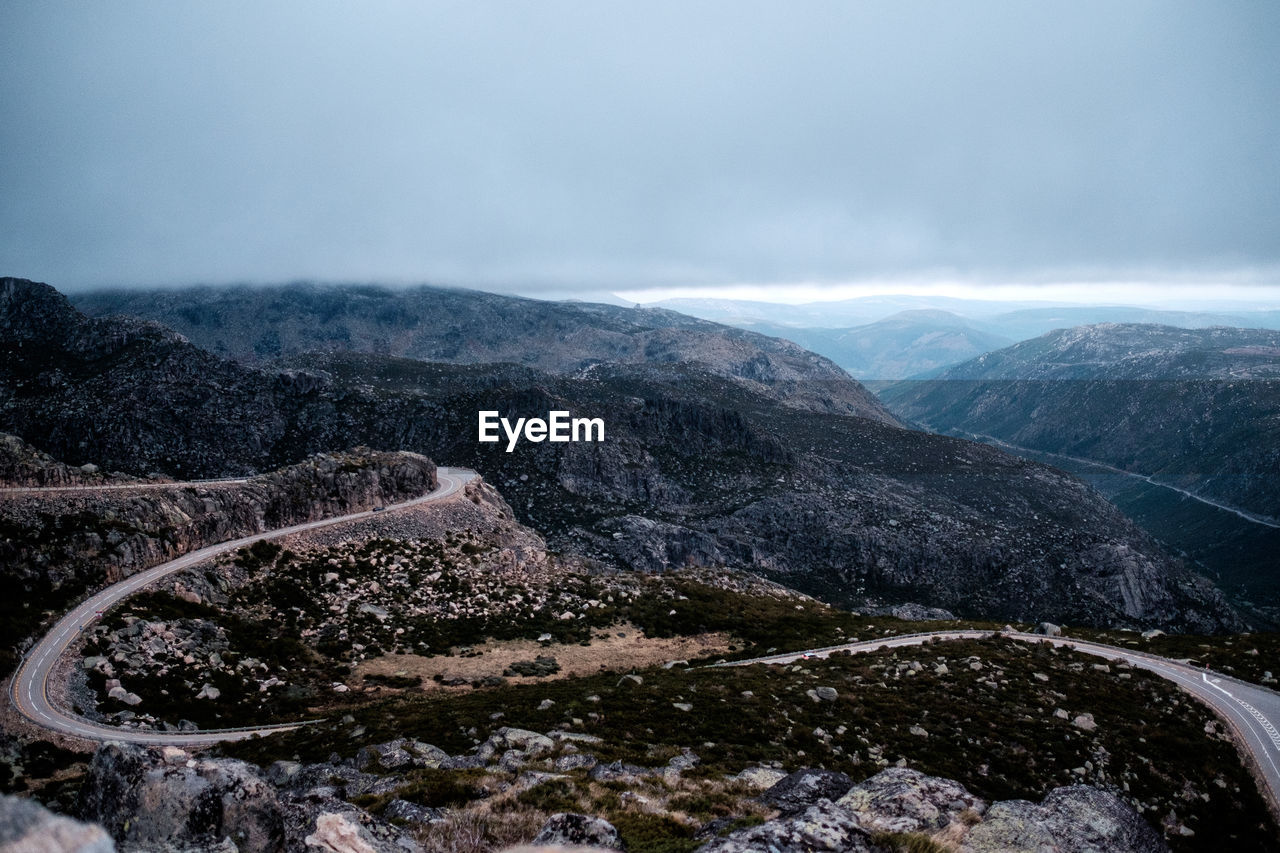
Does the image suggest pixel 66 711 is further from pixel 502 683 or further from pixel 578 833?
pixel 578 833

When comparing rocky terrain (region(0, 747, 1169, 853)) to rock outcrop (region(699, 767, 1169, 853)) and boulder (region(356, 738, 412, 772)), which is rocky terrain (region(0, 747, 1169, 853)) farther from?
boulder (region(356, 738, 412, 772))

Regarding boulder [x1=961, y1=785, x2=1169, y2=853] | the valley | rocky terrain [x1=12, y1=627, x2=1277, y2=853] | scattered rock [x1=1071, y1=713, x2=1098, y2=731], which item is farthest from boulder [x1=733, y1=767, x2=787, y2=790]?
scattered rock [x1=1071, y1=713, x2=1098, y2=731]

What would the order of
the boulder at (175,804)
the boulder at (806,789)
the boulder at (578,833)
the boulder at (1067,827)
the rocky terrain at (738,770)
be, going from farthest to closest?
the boulder at (806,789), the boulder at (1067,827), the boulder at (578,833), the rocky terrain at (738,770), the boulder at (175,804)

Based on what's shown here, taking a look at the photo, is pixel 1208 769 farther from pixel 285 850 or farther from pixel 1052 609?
pixel 1052 609

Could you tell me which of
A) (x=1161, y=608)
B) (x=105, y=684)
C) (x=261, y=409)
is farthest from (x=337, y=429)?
(x=1161, y=608)

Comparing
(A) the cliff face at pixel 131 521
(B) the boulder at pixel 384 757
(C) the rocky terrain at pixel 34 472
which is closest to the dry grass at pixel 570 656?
(B) the boulder at pixel 384 757

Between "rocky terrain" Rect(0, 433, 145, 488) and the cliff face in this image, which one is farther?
"rocky terrain" Rect(0, 433, 145, 488)

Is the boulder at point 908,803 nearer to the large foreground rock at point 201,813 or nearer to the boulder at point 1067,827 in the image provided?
the boulder at point 1067,827

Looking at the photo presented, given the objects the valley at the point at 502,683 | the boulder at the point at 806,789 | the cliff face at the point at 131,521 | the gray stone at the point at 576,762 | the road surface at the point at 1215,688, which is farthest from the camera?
the cliff face at the point at 131,521
